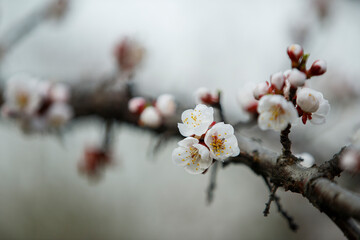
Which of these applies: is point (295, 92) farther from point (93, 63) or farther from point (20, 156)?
point (20, 156)

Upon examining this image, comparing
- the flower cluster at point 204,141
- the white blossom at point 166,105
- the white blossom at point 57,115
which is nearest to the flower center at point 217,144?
the flower cluster at point 204,141

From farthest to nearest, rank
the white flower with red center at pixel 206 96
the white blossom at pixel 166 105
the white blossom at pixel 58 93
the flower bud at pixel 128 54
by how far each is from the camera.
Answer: the flower bud at pixel 128 54 < the white blossom at pixel 58 93 < the white blossom at pixel 166 105 < the white flower with red center at pixel 206 96

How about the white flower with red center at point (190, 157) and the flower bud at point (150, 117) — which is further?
the flower bud at point (150, 117)

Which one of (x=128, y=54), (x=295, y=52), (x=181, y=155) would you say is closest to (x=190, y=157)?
(x=181, y=155)

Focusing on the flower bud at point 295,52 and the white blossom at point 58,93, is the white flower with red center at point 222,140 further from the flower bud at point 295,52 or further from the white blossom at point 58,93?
the white blossom at point 58,93

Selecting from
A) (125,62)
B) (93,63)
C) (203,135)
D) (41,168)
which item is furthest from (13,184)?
(203,135)

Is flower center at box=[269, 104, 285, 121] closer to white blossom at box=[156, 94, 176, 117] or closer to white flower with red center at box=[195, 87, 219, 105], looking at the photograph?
white flower with red center at box=[195, 87, 219, 105]

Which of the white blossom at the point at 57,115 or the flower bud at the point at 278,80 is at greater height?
the flower bud at the point at 278,80
